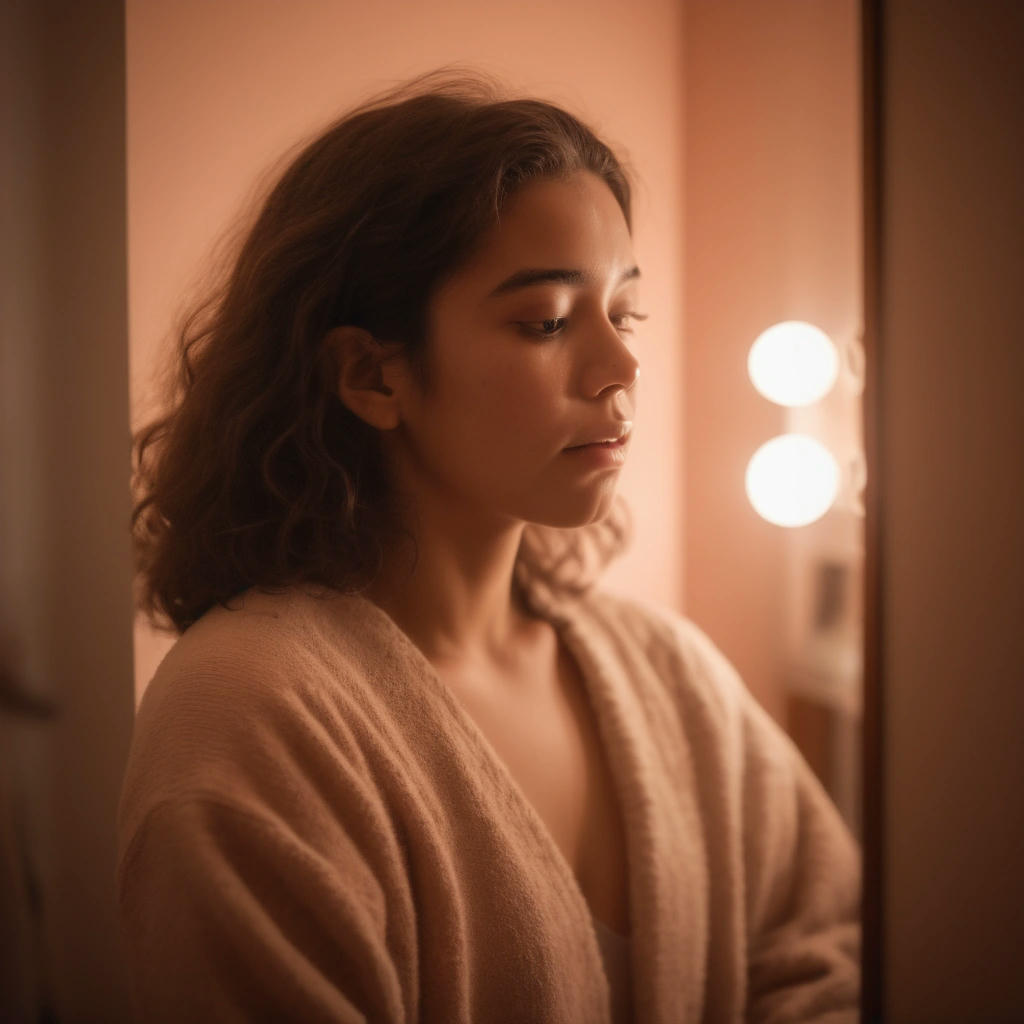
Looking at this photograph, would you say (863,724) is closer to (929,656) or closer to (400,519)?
(929,656)

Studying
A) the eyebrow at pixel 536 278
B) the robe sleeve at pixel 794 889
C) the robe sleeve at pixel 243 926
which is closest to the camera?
the robe sleeve at pixel 243 926

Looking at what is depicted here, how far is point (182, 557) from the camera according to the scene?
0.66m

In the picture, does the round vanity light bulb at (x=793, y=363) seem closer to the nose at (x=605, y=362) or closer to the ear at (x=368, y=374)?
the nose at (x=605, y=362)

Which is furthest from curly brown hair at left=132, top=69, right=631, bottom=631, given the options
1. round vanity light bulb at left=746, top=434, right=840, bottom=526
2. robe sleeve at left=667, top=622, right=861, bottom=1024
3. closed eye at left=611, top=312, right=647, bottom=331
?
robe sleeve at left=667, top=622, right=861, bottom=1024

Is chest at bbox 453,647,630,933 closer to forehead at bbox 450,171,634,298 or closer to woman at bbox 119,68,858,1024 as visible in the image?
woman at bbox 119,68,858,1024

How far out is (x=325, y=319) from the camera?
63cm

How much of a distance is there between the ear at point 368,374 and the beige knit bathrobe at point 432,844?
0.47 ft

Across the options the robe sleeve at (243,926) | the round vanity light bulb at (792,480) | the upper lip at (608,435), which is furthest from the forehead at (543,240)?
the robe sleeve at (243,926)

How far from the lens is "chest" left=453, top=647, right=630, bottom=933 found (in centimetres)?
67

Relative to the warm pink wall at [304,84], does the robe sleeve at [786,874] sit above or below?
below

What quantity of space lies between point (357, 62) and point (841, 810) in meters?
0.77

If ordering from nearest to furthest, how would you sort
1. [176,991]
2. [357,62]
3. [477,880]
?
[176,991]
[477,880]
[357,62]

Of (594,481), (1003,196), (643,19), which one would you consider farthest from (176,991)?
(643,19)

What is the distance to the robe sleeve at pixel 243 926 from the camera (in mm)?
483
